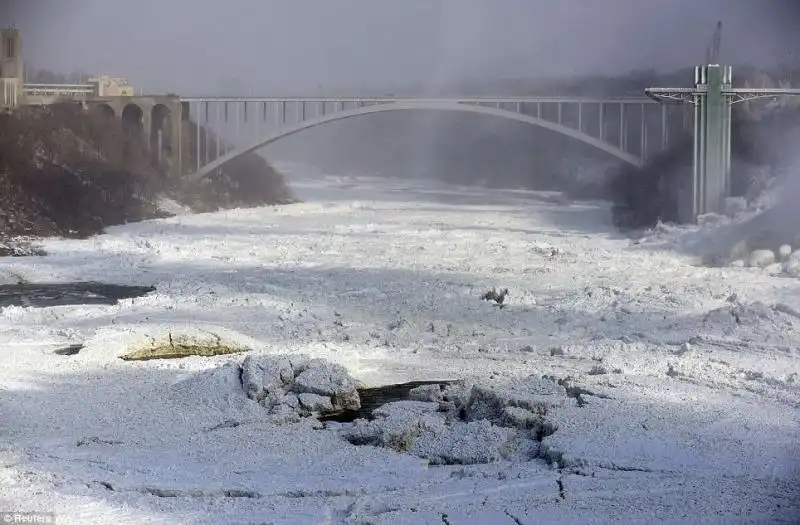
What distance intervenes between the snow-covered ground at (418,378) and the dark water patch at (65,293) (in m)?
0.49

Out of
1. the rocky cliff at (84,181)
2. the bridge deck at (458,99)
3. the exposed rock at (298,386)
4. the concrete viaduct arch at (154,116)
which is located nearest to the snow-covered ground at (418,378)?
the exposed rock at (298,386)

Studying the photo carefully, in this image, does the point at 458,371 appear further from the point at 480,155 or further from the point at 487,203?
the point at 480,155

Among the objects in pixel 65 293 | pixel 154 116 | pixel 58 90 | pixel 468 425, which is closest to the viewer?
pixel 468 425

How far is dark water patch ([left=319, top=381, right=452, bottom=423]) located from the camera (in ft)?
24.4

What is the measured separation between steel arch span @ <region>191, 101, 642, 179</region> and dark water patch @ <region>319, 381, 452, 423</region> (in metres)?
17.7

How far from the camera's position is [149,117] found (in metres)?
31.3

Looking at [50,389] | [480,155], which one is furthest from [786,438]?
[480,155]

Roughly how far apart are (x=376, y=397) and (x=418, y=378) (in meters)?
0.66

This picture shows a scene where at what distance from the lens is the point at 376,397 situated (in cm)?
798

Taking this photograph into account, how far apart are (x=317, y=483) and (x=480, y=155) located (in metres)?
44.2

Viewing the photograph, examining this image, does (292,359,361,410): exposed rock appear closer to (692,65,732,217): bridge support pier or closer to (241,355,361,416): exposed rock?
(241,355,361,416): exposed rock

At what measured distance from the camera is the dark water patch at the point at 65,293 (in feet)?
40.9

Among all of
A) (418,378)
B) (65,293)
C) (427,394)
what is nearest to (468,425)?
(427,394)

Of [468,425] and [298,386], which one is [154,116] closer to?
[298,386]
